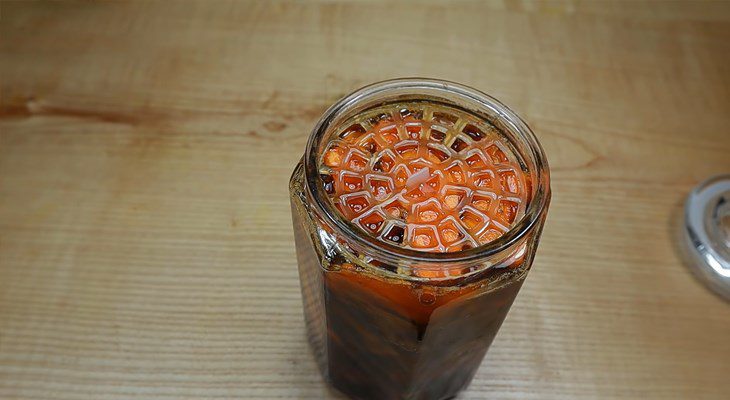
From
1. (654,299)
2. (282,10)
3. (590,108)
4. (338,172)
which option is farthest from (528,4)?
(338,172)

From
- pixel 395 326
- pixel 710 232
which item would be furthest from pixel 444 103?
pixel 710 232

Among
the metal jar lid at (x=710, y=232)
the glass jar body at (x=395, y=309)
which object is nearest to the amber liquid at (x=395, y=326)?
the glass jar body at (x=395, y=309)

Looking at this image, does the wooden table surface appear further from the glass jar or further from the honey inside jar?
the honey inside jar

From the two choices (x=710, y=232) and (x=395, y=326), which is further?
(x=710, y=232)

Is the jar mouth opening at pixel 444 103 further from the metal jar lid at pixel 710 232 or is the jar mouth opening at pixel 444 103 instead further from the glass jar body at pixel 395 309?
the metal jar lid at pixel 710 232

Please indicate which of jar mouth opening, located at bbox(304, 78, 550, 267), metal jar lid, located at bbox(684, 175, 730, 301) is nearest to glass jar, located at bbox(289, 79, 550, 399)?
jar mouth opening, located at bbox(304, 78, 550, 267)

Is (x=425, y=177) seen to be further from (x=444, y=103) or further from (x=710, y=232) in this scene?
(x=710, y=232)
